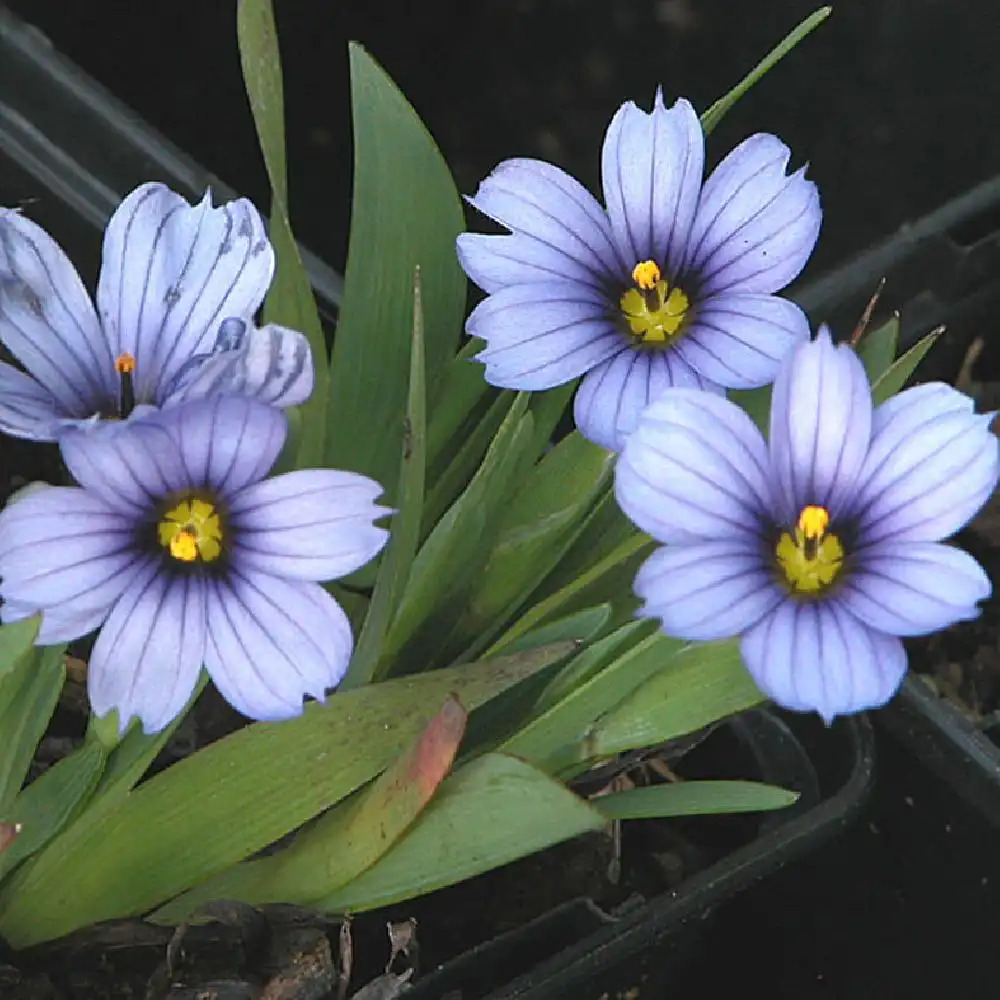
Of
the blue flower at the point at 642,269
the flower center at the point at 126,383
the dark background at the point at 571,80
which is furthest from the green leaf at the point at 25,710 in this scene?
the dark background at the point at 571,80

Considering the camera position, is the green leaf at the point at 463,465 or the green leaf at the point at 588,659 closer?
the green leaf at the point at 588,659

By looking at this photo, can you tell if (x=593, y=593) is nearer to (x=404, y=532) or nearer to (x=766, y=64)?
(x=404, y=532)

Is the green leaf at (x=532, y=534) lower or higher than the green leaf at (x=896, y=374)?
higher

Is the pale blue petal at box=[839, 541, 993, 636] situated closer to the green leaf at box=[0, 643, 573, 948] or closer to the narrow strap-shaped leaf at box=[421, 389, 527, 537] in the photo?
the green leaf at box=[0, 643, 573, 948]

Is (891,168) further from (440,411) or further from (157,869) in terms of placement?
(157,869)

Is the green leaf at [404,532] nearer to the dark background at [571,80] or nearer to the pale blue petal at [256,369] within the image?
the pale blue petal at [256,369]

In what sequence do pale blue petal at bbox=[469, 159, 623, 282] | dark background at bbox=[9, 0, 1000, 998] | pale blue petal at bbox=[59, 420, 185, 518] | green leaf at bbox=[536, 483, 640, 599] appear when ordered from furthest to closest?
1. dark background at bbox=[9, 0, 1000, 998]
2. green leaf at bbox=[536, 483, 640, 599]
3. pale blue petal at bbox=[469, 159, 623, 282]
4. pale blue petal at bbox=[59, 420, 185, 518]

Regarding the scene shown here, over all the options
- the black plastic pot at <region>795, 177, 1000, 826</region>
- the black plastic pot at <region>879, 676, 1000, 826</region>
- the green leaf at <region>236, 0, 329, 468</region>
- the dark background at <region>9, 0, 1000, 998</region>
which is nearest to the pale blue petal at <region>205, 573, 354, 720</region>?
the green leaf at <region>236, 0, 329, 468</region>

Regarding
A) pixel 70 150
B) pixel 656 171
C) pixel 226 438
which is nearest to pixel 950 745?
pixel 656 171
